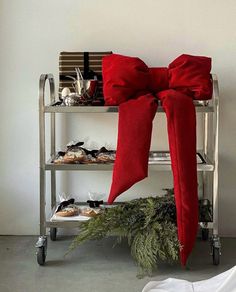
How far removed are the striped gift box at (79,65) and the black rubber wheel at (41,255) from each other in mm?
802

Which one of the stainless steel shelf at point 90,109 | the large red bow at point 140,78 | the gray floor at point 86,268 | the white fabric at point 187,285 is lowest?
the gray floor at point 86,268

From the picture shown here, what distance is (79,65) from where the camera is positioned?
288 centimetres

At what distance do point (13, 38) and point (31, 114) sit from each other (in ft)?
1.39

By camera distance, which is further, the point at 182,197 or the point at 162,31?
the point at 162,31

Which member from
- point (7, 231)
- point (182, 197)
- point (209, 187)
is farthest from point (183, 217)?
point (7, 231)

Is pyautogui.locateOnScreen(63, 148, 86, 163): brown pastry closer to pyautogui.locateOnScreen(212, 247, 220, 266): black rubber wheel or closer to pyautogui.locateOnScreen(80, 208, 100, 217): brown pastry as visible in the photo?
pyautogui.locateOnScreen(80, 208, 100, 217): brown pastry

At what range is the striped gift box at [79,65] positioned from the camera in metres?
2.88

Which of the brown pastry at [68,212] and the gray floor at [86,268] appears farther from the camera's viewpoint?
the brown pastry at [68,212]

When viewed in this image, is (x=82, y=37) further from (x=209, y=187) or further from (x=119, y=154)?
(x=209, y=187)

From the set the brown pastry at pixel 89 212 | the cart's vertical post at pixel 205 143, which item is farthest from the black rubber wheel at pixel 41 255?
the cart's vertical post at pixel 205 143

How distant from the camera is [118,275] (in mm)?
2627

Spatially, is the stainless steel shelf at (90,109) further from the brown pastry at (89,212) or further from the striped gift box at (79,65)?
the brown pastry at (89,212)

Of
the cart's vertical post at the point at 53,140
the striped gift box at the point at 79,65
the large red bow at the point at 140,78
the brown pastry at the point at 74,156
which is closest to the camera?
the large red bow at the point at 140,78

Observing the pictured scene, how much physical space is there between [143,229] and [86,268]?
0.34 meters
